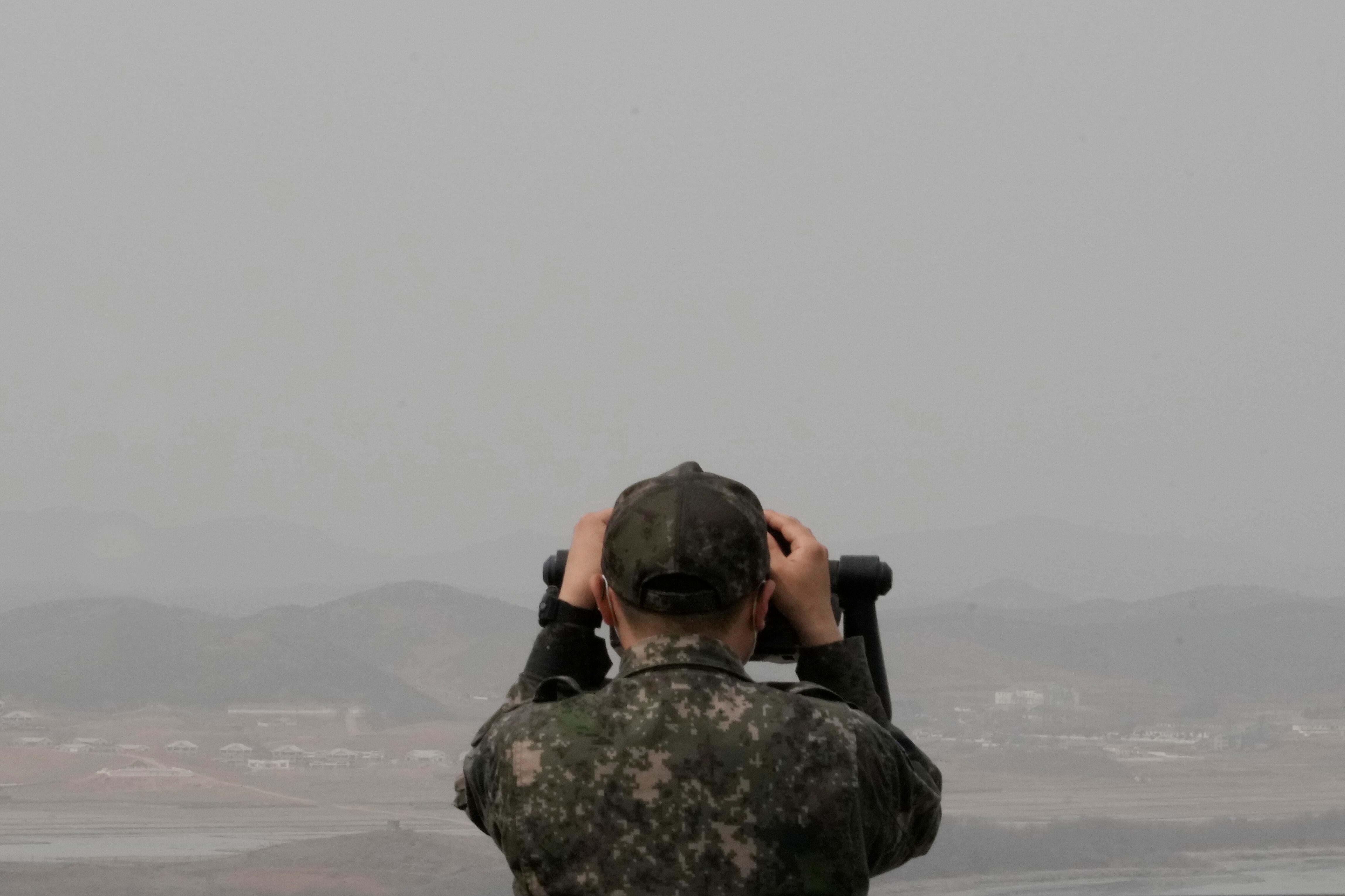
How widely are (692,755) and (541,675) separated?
280 mm

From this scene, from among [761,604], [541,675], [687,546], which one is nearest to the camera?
[687,546]

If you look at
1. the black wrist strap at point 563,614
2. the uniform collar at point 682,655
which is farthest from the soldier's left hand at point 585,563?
the uniform collar at point 682,655

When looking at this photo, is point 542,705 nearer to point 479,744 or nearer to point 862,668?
point 479,744

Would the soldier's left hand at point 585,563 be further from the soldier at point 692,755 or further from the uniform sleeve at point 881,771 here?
the uniform sleeve at point 881,771

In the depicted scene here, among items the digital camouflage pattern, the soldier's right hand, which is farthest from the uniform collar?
the soldier's right hand

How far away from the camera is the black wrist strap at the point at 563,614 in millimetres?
1942

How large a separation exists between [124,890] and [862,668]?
5710 cm

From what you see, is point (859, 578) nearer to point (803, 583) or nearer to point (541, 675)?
point (803, 583)

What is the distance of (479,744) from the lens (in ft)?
6.22

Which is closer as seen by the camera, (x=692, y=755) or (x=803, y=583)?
(x=692, y=755)

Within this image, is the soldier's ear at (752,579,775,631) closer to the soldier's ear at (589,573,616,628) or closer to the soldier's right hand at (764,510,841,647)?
the soldier's right hand at (764,510,841,647)

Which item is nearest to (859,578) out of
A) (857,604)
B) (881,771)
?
(857,604)

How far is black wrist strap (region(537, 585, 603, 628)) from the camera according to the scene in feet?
6.37

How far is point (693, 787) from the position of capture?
5.73 ft
